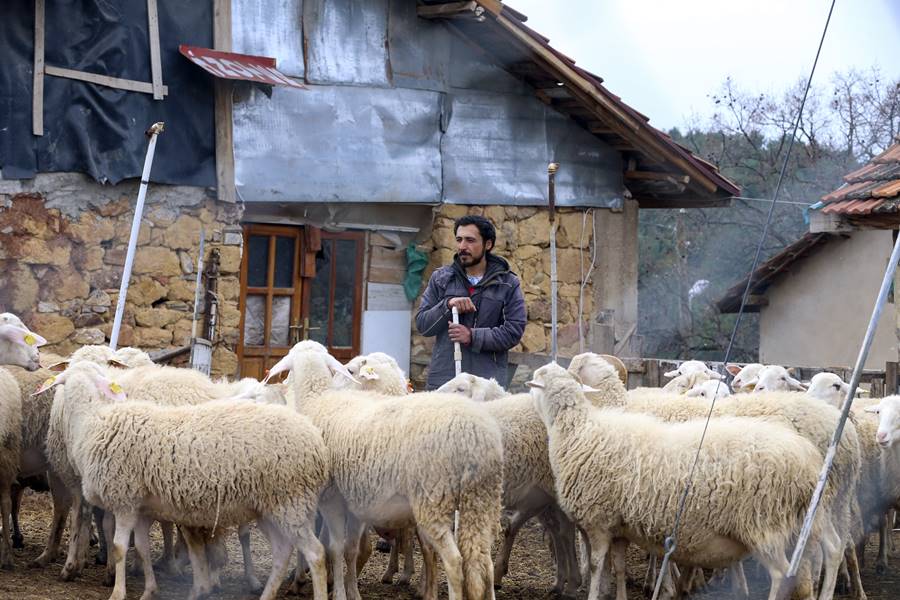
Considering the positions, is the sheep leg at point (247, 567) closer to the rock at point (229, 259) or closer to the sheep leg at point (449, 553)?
the sheep leg at point (449, 553)

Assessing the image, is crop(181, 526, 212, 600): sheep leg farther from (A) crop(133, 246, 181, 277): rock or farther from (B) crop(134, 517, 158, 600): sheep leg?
(A) crop(133, 246, 181, 277): rock

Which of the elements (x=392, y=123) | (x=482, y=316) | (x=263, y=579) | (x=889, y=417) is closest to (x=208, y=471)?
(x=263, y=579)

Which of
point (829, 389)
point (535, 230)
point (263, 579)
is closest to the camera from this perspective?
point (263, 579)

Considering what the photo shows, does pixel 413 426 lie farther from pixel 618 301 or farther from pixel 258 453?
pixel 618 301

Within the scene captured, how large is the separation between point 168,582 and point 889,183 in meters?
6.43

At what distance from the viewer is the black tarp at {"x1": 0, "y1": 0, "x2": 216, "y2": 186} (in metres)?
9.93

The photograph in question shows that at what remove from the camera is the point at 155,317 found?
1075 cm

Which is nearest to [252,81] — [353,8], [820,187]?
[353,8]

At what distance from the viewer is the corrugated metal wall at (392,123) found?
11.3 meters

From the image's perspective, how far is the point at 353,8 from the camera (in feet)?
38.8

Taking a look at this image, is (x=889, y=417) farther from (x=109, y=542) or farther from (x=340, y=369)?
(x=109, y=542)

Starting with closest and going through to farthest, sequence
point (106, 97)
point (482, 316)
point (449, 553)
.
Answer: point (449, 553) → point (482, 316) → point (106, 97)

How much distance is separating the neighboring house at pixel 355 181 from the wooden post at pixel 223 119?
18 mm

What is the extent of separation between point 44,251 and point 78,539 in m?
3.68
